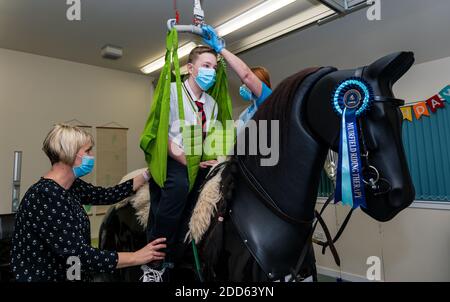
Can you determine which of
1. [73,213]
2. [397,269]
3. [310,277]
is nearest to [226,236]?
[310,277]

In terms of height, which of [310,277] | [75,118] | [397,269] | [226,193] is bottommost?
[397,269]

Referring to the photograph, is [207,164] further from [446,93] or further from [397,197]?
[446,93]

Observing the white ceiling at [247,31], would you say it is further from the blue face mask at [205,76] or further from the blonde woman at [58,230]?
the blonde woman at [58,230]

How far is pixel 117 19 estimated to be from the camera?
290cm

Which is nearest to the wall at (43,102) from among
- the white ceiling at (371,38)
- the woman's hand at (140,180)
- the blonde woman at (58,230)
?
the white ceiling at (371,38)

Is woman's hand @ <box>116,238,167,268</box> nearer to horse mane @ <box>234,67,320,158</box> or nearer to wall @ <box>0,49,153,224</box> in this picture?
horse mane @ <box>234,67,320,158</box>

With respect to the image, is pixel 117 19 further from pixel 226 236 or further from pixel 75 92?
pixel 226 236

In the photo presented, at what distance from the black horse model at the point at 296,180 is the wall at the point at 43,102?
12.3 feet

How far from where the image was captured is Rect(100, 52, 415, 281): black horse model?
73cm

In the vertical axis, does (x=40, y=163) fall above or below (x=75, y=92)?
below

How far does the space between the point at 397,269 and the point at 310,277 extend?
243 cm

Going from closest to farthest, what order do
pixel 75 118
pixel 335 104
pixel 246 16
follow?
1. pixel 335 104
2. pixel 246 16
3. pixel 75 118

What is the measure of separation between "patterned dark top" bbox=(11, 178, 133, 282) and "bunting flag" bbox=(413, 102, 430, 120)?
2915mm

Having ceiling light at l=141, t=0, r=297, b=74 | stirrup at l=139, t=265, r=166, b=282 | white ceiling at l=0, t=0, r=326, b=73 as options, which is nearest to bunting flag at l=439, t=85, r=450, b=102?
white ceiling at l=0, t=0, r=326, b=73
